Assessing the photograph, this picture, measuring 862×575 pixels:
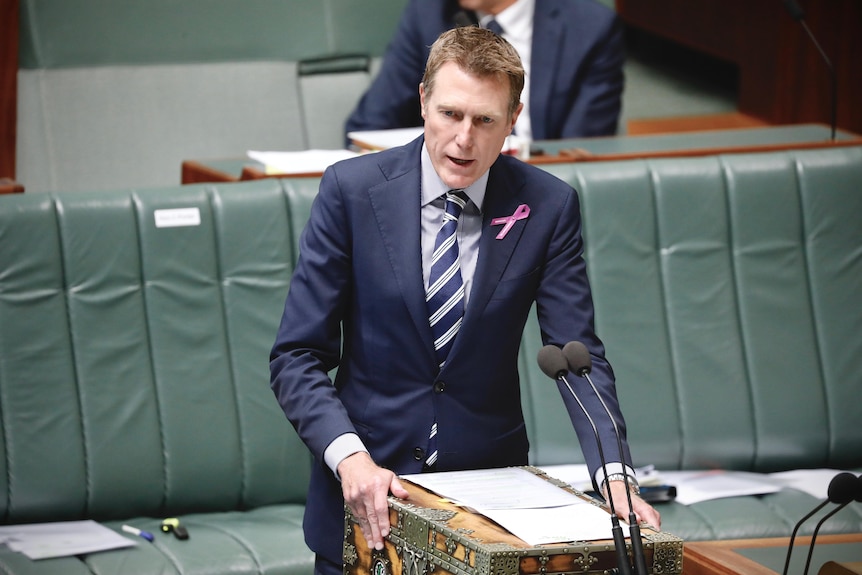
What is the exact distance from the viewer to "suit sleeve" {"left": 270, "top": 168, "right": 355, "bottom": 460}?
72.6 inches

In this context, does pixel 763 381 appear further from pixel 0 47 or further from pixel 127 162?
pixel 0 47

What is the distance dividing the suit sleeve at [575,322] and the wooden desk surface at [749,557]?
0.40 m

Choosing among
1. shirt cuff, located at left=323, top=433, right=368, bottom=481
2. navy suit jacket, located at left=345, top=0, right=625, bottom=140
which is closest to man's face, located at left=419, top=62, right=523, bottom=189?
shirt cuff, located at left=323, top=433, right=368, bottom=481

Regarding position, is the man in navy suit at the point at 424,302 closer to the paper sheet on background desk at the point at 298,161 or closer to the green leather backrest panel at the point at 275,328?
the green leather backrest panel at the point at 275,328

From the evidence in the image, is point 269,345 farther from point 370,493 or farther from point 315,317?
point 370,493

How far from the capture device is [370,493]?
5.57 feet

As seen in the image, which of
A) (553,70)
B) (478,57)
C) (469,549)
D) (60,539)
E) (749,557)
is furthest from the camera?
(553,70)

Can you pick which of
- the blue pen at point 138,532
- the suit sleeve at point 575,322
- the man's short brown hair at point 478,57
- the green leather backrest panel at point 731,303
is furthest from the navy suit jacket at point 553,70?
the man's short brown hair at point 478,57

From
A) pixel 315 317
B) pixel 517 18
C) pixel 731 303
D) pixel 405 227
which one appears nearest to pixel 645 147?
pixel 731 303

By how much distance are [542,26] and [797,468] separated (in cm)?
155

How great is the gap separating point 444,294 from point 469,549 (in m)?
0.48

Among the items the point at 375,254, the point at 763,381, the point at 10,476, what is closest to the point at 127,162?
the point at 10,476

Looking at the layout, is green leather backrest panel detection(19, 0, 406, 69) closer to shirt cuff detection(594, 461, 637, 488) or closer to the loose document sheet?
the loose document sheet

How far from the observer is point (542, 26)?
3.95 meters
